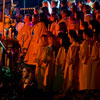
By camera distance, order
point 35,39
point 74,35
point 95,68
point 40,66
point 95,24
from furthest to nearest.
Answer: point 35,39 → point 40,66 → point 95,24 → point 74,35 → point 95,68

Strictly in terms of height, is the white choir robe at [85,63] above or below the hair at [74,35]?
below

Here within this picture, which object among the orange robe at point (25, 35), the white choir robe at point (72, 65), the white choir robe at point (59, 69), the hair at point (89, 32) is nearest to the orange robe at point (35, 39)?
the orange robe at point (25, 35)

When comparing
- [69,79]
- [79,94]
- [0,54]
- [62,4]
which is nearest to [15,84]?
[0,54]

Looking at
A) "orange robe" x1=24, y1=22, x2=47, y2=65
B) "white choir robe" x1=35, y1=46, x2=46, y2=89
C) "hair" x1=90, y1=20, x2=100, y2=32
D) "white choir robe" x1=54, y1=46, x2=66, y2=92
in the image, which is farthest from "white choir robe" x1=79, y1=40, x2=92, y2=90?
"orange robe" x1=24, y1=22, x2=47, y2=65

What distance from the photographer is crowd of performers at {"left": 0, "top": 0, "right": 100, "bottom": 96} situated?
20.6 feet

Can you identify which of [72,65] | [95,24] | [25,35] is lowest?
[72,65]

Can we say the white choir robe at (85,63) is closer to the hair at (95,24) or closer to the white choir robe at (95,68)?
the white choir robe at (95,68)

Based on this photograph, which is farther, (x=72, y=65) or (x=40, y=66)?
(x=40, y=66)

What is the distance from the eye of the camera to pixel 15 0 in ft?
43.2

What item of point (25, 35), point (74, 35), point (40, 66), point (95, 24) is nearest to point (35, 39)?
point (25, 35)

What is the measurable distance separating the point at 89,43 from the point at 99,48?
0.92 ft

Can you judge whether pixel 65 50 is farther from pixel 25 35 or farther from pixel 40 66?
pixel 25 35

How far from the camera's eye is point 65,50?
6.79 meters

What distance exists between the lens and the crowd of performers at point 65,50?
6.28 metres
